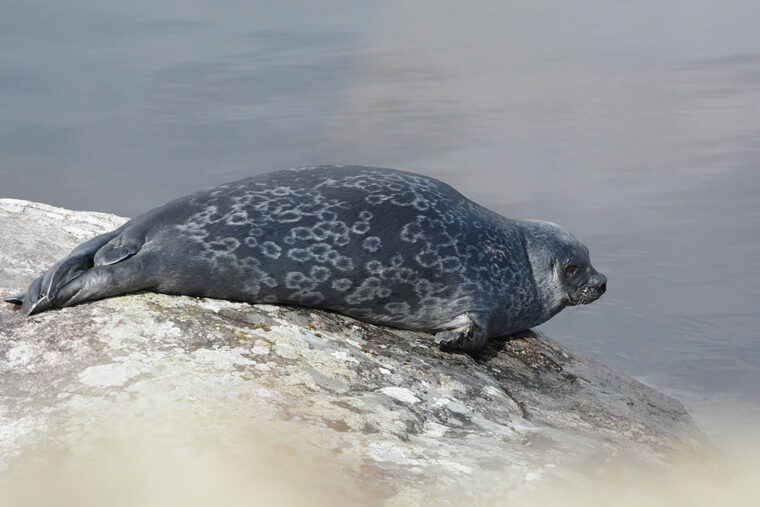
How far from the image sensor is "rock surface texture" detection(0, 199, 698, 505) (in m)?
3.05

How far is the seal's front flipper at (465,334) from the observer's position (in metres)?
4.64

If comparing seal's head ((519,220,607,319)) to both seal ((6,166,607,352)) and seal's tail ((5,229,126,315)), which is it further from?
seal's tail ((5,229,126,315))

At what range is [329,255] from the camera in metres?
4.58

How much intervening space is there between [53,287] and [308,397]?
142 centimetres

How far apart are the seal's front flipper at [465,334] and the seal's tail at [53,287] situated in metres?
1.81

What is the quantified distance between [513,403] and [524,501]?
1331mm

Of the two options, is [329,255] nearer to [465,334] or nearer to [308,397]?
[465,334]

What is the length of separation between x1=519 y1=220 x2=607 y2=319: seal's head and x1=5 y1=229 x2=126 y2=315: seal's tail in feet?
8.35

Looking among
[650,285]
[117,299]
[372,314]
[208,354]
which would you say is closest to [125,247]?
[117,299]

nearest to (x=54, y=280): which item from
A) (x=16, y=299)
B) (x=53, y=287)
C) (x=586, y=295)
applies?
(x=53, y=287)

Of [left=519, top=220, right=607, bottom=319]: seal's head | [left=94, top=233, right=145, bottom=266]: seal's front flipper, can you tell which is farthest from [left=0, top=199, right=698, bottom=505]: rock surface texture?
[left=519, top=220, right=607, bottom=319]: seal's head

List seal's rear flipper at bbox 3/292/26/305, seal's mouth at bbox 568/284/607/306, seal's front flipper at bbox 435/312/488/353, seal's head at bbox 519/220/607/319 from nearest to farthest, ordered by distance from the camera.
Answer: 1. seal's rear flipper at bbox 3/292/26/305
2. seal's front flipper at bbox 435/312/488/353
3. seal's head at bbox 519/220/607/319
4. seal's mouth at bbox 568/284/607/306

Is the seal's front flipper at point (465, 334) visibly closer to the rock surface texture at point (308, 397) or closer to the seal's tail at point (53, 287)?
the rock surface texture at point (308, 397)

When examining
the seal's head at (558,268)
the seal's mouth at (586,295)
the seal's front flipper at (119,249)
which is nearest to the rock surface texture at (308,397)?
the seal's front flipper at (119,249)
